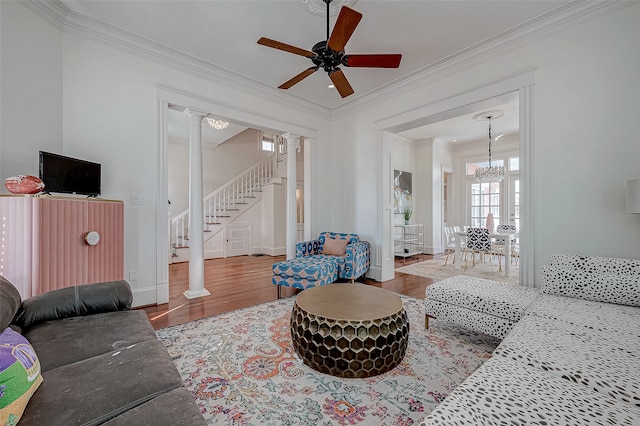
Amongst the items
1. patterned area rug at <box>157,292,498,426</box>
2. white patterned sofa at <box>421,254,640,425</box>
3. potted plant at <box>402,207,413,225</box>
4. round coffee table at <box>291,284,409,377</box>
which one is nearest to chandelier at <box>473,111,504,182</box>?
potted plant at <box>402,207,413,225</box>

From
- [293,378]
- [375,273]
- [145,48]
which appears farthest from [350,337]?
A: [145,48]

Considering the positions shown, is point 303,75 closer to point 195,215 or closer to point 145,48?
point 145,48

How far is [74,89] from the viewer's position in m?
2.73

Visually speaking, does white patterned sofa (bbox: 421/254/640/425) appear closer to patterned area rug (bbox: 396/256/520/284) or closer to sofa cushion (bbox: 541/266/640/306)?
sofa cushion (bbox: 541/266/640/306)

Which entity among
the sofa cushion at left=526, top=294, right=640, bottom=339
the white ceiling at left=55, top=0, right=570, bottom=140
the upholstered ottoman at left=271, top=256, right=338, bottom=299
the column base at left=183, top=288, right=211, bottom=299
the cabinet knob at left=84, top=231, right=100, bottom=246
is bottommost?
the column base at left=183, top=288, right=211, bottom=299

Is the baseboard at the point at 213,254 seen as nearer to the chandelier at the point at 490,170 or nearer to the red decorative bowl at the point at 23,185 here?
the red decorative bowl at the point at 23,185

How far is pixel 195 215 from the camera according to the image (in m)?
3.55

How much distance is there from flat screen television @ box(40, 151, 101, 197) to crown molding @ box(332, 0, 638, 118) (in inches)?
153

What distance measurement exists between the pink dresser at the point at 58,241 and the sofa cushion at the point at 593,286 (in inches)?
160

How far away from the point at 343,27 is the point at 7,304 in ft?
8.56

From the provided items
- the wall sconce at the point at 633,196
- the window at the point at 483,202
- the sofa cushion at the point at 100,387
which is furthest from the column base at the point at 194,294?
the window at the point at 483,202

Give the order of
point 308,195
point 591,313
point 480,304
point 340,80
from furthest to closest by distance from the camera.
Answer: point 308,195 < point 340,80 < point 480,304 < point 591,313

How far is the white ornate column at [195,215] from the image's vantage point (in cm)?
351

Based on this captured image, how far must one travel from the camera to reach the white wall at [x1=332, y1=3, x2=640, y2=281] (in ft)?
7.57
